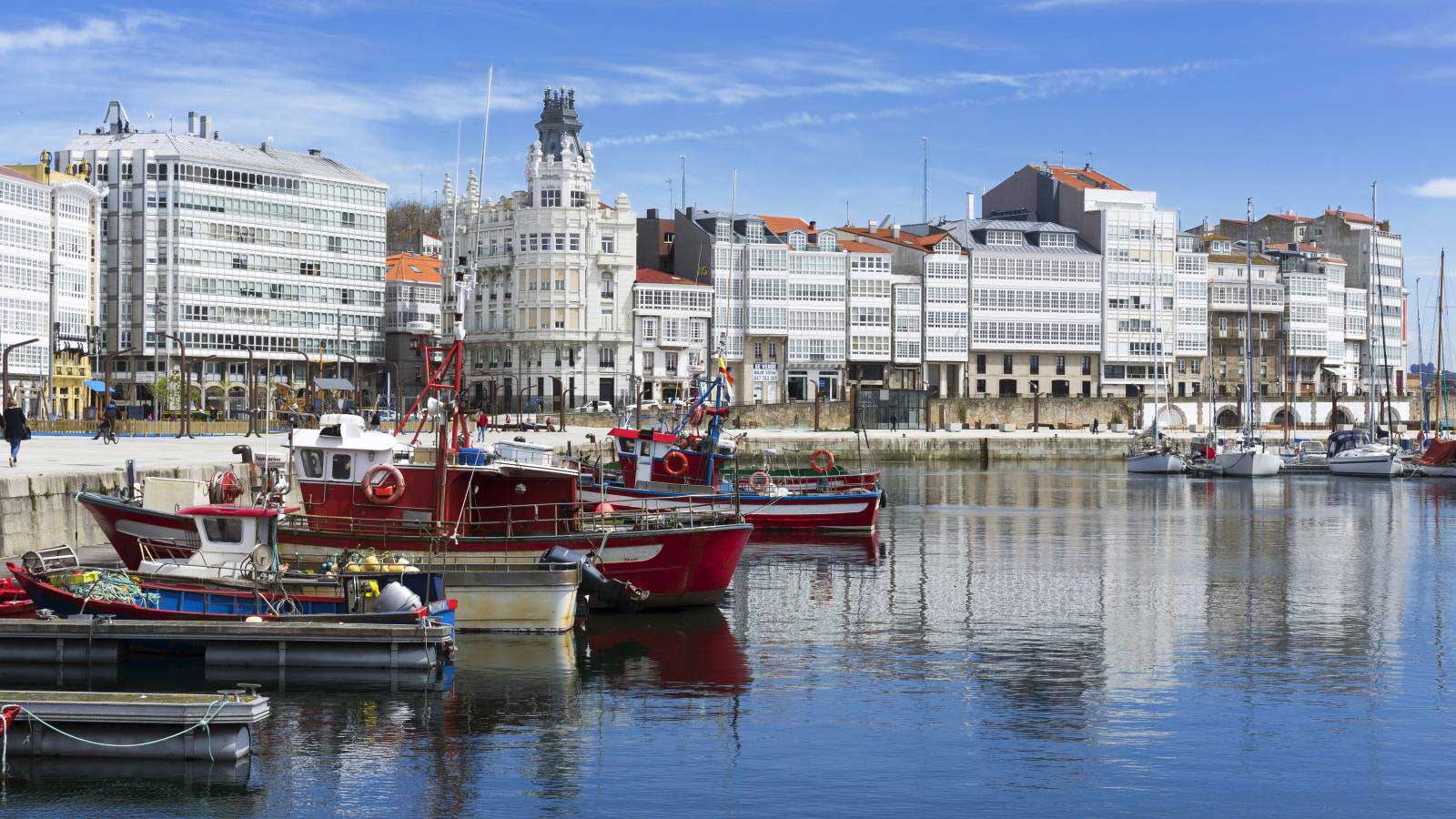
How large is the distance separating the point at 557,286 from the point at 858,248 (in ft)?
74.6

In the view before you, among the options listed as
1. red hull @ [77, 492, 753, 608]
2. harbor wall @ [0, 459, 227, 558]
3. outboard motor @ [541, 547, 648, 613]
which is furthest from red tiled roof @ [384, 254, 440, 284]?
outboard motor @ [541, 547, 648, 613]

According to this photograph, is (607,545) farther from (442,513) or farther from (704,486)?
(704,486)

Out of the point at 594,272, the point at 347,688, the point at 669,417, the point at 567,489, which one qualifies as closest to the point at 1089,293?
the point at 594,272

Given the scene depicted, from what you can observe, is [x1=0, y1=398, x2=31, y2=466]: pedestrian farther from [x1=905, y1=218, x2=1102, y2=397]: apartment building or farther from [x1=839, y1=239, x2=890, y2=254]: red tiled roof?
[x1=905, y1=218, x2=1102, y2=397]: apartment building

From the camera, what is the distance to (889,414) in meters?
117

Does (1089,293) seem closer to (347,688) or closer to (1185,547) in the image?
(1185,547)

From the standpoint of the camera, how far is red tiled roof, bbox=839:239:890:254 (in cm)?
12631

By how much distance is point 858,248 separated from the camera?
416ft

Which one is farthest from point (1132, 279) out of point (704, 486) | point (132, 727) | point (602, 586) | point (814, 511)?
point (132, 727)

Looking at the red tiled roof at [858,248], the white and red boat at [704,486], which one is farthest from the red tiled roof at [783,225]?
the white and red boat at [704,486]

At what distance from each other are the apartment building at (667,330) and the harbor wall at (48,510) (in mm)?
81845

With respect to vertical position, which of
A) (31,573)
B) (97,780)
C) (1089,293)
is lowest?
(97,780)

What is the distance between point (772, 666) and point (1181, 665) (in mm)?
6435

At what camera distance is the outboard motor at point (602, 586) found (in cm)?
2906
